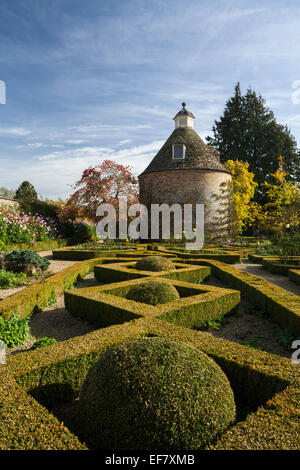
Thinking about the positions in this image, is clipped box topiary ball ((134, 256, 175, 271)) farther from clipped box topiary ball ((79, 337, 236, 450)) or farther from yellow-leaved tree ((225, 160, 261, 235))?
yellow-leaved tree ((225, 160, 261, 235))

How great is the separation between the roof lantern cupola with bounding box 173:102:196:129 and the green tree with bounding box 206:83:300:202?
36.3 feet

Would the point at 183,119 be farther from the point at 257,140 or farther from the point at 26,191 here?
the point at 26,191

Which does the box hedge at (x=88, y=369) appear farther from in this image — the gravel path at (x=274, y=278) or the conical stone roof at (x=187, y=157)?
the conical stone roof at (x=187, y=157)

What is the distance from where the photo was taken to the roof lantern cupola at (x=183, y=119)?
25.7 metres

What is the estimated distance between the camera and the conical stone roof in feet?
75.1

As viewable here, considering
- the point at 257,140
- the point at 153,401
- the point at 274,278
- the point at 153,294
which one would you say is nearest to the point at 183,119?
the point at 257,140

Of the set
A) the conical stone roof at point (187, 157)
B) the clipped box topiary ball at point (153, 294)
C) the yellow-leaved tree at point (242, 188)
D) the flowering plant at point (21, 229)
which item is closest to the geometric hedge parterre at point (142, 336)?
the clipped box topiary ball at point (153, 294)

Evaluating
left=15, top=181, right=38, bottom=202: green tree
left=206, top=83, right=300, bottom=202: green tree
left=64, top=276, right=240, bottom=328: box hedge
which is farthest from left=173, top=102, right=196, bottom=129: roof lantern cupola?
left=15, top=181, right=38, bottom=202: green tree

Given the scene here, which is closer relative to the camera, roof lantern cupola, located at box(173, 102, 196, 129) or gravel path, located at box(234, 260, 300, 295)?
gravel path, located at box(234, 260, 300, 295)

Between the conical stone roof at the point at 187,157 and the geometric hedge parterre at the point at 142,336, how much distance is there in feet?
55.9
